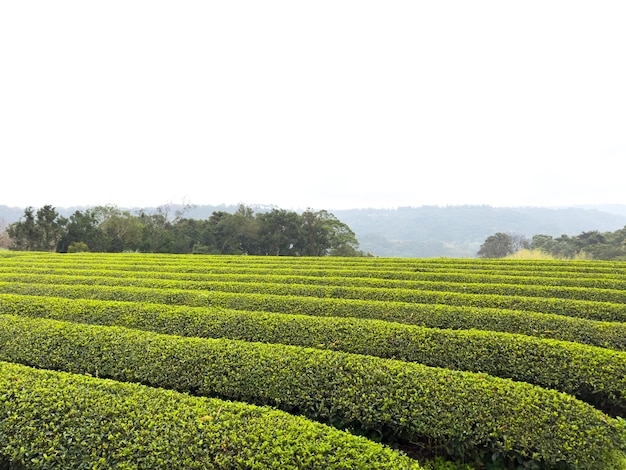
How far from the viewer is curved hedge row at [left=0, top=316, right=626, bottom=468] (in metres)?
3.12

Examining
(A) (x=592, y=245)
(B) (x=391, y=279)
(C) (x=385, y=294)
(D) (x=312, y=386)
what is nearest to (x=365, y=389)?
(D) (x=312, y=386)

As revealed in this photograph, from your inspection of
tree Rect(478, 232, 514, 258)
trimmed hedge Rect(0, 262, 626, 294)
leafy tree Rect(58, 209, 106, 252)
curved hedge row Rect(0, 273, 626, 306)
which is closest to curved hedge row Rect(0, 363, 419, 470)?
curved hedge row Rect(0, 273, 626, 306)

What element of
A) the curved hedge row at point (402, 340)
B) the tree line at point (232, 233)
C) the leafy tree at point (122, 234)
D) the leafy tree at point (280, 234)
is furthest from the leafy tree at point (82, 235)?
the curved hedge row at point (402, 340)

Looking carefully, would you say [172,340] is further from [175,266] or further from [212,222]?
[212,222]

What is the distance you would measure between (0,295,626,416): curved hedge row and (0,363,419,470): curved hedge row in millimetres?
1967

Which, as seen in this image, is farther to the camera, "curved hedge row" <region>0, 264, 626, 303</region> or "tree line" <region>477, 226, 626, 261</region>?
"tree line" <region>477, 226, 626, 261</region>

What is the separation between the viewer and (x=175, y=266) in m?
11.9

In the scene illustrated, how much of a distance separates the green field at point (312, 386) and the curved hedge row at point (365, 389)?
0.05 feet

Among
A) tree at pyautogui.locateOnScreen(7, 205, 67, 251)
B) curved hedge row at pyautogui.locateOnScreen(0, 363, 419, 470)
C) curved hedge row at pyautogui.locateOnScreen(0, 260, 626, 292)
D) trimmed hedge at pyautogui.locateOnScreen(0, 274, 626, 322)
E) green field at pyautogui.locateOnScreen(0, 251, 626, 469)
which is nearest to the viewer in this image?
curved hedge row at pyautogui.locateOnScreen(0, 363, 419, 470)

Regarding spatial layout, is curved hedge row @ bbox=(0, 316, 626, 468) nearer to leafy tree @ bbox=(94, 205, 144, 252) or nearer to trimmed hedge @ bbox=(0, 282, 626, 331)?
trimmed hedge @ bbox=(0, 282, 626, 331)

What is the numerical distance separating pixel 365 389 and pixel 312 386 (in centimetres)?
59

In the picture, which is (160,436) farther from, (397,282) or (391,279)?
(391,279)

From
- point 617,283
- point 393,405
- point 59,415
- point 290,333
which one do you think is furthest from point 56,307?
point 617,283

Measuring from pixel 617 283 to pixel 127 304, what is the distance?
11.4 metres
